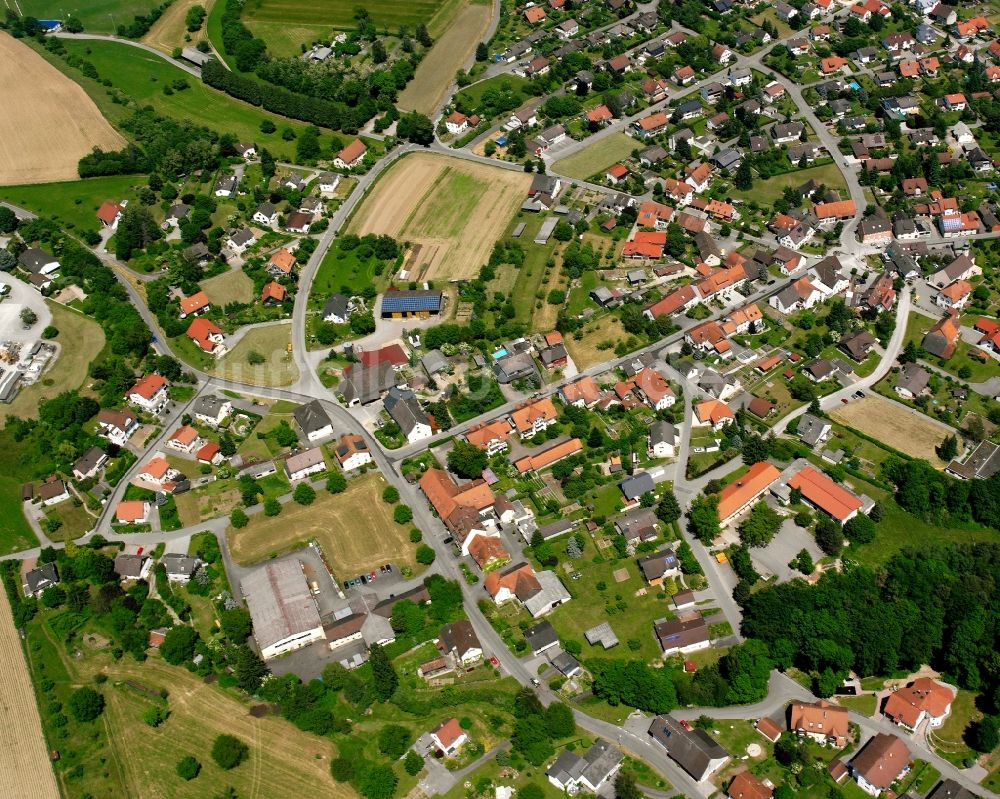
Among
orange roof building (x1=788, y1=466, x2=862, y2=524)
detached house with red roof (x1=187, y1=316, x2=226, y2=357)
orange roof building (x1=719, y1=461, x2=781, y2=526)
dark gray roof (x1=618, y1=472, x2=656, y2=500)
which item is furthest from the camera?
detached house with red roof (x1=187, y1=316, x2=226, y2=357)

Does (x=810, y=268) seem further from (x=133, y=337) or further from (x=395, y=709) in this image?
(x=133, y=337)

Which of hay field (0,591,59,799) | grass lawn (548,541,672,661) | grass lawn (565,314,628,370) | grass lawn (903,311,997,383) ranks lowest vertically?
hay field (0,591,59,799)

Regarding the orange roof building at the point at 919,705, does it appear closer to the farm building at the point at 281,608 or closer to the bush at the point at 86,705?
the farm building at the point at 281,608

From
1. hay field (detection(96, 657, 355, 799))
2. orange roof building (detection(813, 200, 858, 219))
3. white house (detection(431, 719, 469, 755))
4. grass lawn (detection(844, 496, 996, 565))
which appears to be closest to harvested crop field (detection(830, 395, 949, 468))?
grass lawn (detection(844, 496, 996, 565))

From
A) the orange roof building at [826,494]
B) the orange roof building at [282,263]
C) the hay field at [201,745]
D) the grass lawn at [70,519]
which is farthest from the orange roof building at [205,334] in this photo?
the orange roof building at [826,494]

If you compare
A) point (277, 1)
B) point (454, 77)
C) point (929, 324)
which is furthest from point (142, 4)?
point (929, 324)

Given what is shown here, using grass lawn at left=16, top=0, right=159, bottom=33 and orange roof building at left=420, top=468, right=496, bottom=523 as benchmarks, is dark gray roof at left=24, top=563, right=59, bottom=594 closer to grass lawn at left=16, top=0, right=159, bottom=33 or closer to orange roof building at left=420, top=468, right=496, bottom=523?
orange roof building at left=420, top=468, right=496, bottom=523
